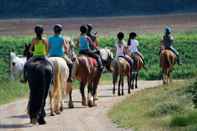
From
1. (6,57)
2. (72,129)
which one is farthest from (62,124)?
(6,57)

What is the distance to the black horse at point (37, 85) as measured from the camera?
23.4 meters

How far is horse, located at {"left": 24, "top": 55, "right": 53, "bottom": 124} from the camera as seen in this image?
2344 cm

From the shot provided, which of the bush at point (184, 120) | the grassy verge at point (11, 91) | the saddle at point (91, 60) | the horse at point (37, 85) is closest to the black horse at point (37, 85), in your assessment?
the horse at point (37, 85)

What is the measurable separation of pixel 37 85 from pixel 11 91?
1092 cm

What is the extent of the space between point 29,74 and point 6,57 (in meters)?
22.5

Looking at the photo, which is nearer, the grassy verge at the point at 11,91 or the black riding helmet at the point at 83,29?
the black riding helmet at the point at 83,29

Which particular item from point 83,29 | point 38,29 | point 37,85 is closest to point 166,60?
point 83,29

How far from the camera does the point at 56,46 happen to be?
26.3 meters

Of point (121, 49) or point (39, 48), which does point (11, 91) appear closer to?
point (121, 49)

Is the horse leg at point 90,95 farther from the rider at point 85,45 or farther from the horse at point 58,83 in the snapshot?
the horse at point 58,83

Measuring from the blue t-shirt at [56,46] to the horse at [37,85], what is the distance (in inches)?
105

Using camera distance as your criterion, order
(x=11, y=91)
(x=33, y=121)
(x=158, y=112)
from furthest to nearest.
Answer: (x=11, y=91), (x=158, y=112), (x=33, y=121)

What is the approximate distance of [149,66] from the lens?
46.1 meters

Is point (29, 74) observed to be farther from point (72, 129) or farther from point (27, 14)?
point (27, 14)
